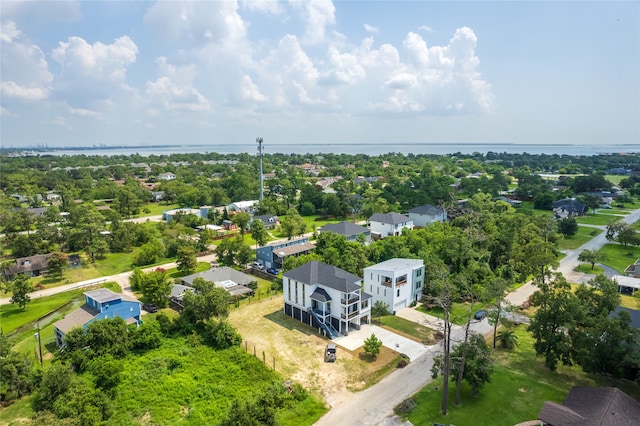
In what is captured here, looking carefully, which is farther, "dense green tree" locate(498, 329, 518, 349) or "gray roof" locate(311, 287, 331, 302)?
"gray roof" locate(311, 287, 331, 302)

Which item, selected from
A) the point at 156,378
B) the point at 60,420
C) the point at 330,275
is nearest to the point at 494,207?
the point at 330,275

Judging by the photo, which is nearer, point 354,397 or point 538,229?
point 354,397

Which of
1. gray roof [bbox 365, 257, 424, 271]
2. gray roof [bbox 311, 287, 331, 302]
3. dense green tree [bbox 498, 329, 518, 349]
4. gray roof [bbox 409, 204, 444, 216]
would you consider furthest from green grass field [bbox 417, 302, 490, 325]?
gray roof [bbox 409, 204, 444, 216]

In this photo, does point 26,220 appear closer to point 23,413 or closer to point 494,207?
point 23,413

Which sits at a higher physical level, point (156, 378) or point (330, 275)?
point (330, 275)

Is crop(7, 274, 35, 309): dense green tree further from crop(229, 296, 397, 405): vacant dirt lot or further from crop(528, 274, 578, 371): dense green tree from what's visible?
crop(528, 274, 578, 371): dense green tree

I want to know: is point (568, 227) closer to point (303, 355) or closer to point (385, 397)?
point (385, 397)

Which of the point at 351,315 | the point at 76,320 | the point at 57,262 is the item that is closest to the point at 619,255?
the point at 351,315
